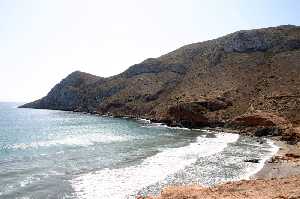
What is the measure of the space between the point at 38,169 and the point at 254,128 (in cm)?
5241

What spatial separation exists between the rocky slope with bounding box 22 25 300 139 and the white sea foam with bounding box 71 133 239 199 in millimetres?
27880

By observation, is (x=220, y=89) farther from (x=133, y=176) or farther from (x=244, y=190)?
(x=244, y=190)

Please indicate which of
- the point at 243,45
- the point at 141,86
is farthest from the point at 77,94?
the point at 243,45

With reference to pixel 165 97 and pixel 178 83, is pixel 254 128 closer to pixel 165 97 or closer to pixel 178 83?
pixel 165 97

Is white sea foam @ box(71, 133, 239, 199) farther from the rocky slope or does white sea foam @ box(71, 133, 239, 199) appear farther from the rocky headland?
the rocky slope

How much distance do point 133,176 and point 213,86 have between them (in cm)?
9070

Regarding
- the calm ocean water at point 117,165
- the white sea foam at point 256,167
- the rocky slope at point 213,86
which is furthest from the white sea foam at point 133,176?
the rocky slope at point 213,86

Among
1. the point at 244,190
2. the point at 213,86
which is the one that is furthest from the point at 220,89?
the point at 244,190

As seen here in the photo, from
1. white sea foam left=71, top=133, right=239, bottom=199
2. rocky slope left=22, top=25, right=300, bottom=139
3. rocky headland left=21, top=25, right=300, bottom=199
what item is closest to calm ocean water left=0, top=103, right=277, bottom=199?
white sea foam left=71, top=133, right=239, bottom=199

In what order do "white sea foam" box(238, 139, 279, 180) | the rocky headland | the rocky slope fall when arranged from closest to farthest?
"white sea foam" box(238, 139, 279, 180) → the rocky headland → the rocky slope

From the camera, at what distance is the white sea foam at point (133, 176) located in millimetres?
33281

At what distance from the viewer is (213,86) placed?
127 metres

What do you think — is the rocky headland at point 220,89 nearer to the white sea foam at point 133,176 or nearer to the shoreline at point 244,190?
the shoreline at point 244,190

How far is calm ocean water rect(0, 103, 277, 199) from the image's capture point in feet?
113
